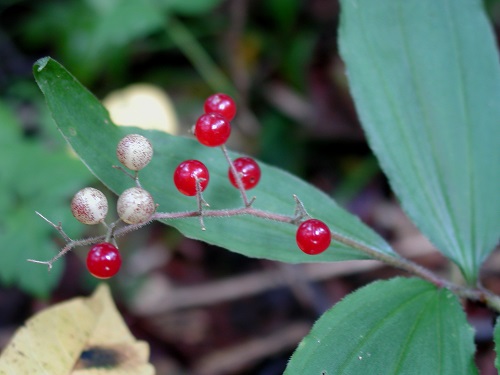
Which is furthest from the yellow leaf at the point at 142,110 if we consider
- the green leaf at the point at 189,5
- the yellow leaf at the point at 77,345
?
the yellow leaf at the point at 77,345

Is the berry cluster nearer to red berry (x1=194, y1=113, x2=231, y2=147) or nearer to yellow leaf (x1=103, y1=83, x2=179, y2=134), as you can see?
red berry (x1=194, y1=113, x2=231, y2=147)

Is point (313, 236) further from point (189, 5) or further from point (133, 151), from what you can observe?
point (189, 5)

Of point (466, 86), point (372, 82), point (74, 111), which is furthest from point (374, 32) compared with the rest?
→ point (74, 111)

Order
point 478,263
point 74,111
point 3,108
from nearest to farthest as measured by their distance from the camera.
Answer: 1. point 74,111
2. point 478,263
3. point 3,108

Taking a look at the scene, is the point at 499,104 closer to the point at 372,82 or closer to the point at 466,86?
the point at 466,86

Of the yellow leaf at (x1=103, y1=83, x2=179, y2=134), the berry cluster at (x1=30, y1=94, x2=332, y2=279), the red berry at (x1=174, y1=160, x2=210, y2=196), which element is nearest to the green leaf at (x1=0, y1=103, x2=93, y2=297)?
the yellow leaf at (x1=103, y1=83, x2=179, y2=134)

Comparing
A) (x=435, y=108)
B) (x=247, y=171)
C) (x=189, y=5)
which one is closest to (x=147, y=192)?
(x=247, y=171)
